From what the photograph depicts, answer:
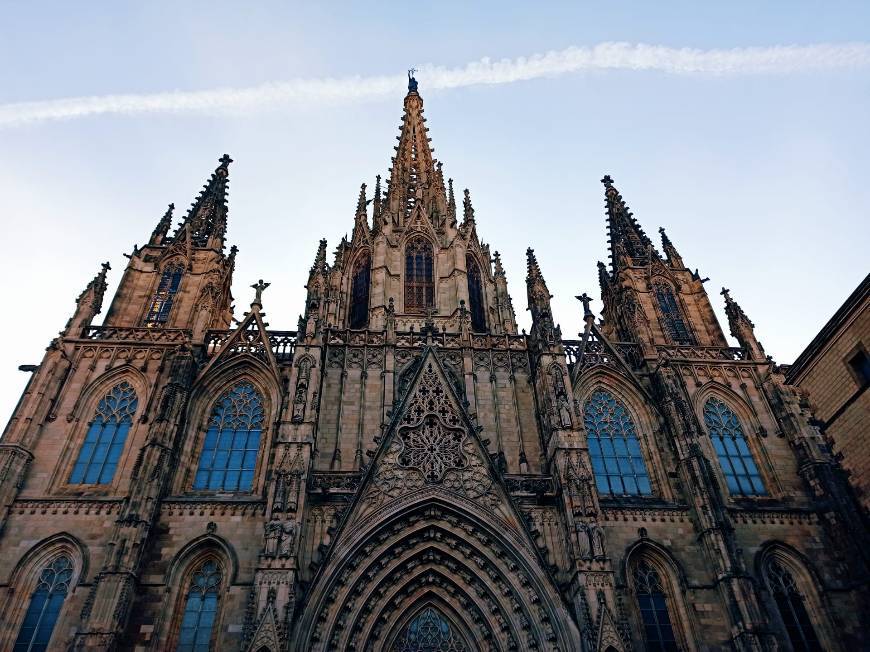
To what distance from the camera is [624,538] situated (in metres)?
18.2

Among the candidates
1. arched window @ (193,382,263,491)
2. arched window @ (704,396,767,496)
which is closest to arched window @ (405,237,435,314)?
arched window @ (193,382,263,491)

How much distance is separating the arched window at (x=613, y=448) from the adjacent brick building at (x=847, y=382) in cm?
645

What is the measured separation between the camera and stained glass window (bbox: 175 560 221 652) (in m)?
15.8

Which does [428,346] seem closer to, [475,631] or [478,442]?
[478,442]

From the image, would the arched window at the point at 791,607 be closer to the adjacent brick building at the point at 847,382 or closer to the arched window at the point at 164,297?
the adjacent brick building at the point at 847,382

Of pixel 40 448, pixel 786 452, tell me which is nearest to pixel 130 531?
pixel 40 448

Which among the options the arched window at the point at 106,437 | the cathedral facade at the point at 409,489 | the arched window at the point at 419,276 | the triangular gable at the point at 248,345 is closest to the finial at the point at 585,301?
the cathedral facade at the point at 409,489

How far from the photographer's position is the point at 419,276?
2816cm

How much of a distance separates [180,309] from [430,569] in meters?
14.5

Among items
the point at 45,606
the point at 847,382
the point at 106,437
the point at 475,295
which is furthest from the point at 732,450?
the point at 45,606

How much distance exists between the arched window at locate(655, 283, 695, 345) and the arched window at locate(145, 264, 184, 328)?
20776 millimetres

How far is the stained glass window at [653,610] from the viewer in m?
16.6

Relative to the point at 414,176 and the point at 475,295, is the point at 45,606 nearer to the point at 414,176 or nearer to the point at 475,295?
the point at 475,295

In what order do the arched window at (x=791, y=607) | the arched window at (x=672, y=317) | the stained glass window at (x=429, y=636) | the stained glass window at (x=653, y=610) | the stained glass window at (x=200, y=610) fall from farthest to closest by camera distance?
the arched window at (x=672, y=317)
the arched window at (x=791, y=607)
the stained glass window at (x=653, y=610)
the stained glass window at (x=429, y=636)
the stained glass window at (x=200, y=610)
